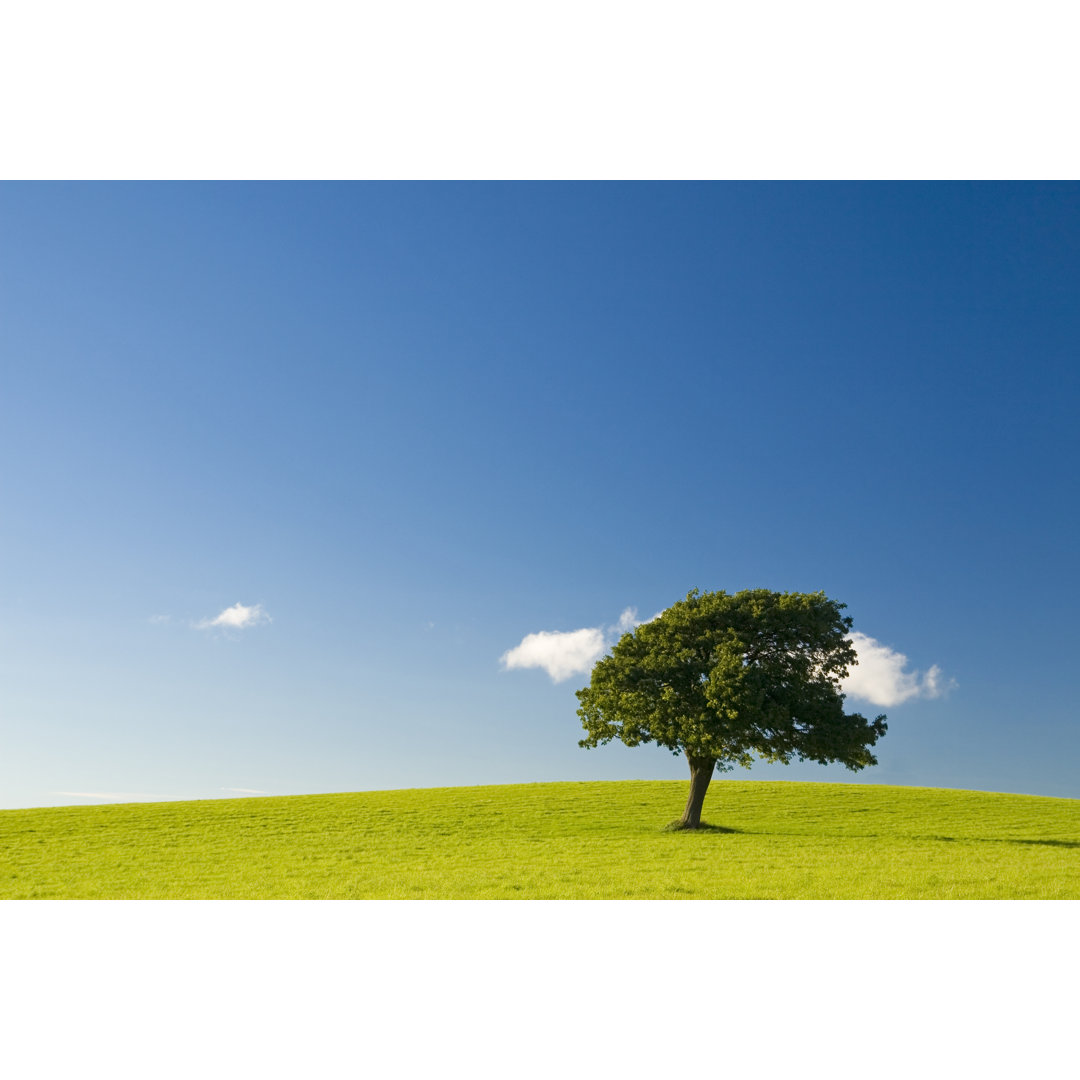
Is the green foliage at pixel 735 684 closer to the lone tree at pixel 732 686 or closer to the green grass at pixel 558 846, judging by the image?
the lone tree at pixel 732 686

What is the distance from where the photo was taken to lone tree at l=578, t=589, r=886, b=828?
117 feet

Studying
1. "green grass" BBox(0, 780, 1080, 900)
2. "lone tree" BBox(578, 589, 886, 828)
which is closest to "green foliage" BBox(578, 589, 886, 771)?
"lone tree" BBox(578, 589, 886, 828)

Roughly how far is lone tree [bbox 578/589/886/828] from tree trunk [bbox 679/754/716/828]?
47mm

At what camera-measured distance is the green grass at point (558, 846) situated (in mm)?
23547

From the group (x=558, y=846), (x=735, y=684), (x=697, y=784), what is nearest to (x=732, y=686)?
(x=735, y=684)

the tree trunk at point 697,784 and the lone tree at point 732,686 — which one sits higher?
the lone tree at point 732,686

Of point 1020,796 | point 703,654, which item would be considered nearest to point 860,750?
point 703,654

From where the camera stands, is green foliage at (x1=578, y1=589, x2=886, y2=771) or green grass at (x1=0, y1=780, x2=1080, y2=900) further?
green foliage at (x1=578, y1=589, x2=886, y2=771)

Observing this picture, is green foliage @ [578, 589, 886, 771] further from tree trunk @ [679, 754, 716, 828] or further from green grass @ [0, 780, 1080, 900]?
green grass @ [0, 780, 1080, 900]

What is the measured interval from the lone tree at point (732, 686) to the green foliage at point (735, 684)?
Result: 5 cm

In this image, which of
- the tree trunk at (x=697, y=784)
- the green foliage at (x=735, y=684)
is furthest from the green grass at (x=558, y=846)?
the green foliage at (x=735, y=684)

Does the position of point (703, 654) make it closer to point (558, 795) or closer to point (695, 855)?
point (695, 855)

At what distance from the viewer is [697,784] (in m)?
37.9

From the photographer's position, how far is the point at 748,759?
35469 millimetres
